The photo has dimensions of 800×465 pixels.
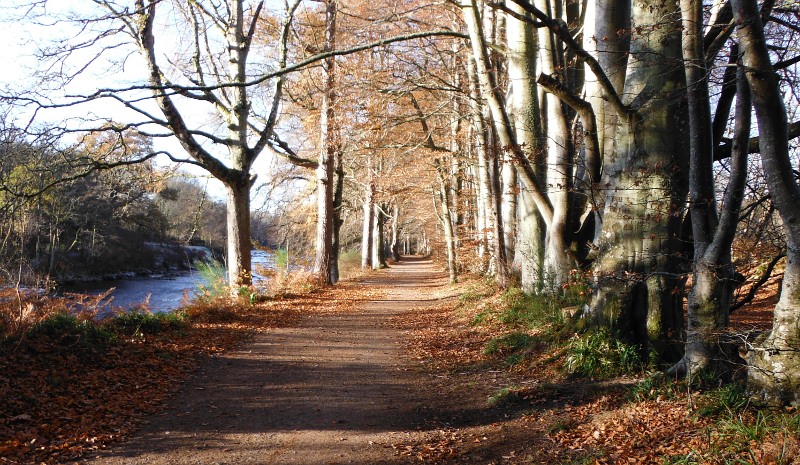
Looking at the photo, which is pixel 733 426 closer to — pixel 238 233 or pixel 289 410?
pixel 289 410

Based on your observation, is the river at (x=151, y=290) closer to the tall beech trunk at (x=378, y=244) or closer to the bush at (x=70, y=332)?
the bush at (x=70, y=332)

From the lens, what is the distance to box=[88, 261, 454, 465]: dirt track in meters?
4.68

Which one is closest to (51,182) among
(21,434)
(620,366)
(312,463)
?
(21,434)

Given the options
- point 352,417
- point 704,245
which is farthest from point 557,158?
point 352,417

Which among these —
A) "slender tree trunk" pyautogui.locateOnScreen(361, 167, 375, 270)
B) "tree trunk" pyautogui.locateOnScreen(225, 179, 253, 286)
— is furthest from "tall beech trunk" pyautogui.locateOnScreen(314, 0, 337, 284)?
"slender tree trunk" pyautogui.locateOnScreen(361, 167, 375, 270)

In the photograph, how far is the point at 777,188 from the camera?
4172 mm

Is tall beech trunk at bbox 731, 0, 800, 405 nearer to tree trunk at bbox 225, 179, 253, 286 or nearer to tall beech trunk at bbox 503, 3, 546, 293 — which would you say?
tall beech trunk at bbox 503, 3, 546, 293

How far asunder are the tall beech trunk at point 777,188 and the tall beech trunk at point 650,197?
1782mm

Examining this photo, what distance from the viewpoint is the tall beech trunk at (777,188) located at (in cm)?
402

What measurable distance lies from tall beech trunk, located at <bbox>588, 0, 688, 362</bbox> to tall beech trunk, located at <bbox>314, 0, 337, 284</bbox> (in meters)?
10.8

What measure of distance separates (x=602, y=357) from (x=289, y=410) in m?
3.35

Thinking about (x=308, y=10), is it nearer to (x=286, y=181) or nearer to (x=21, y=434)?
(x=286, y=181)

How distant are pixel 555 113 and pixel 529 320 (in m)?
3.23

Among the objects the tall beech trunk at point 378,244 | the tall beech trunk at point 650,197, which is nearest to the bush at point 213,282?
the tall beech trunk at point 650,197
